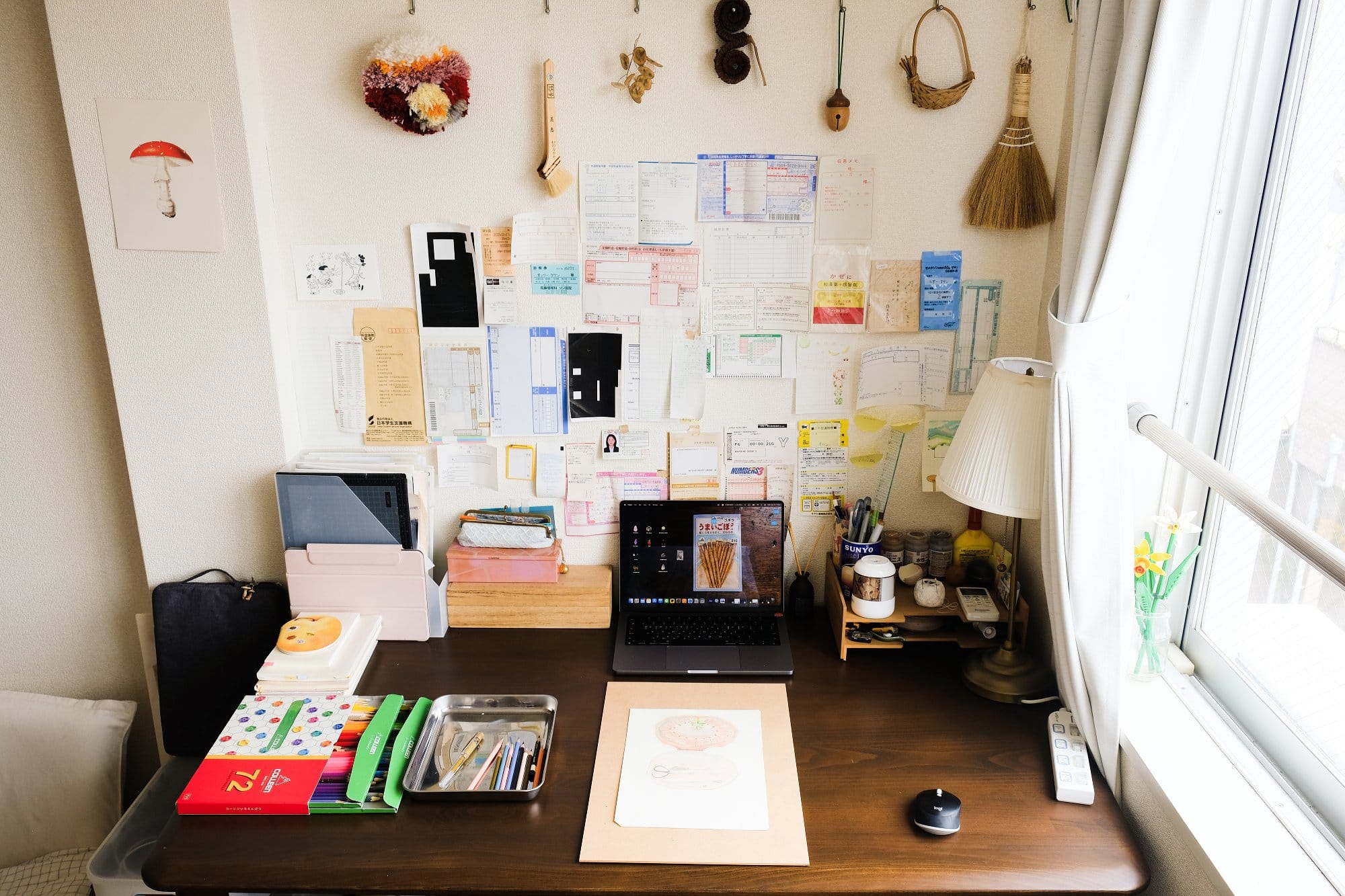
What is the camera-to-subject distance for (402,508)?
1.89m

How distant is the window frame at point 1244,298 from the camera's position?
137 cm

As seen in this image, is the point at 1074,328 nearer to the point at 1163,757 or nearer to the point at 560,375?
the point at 1163,757

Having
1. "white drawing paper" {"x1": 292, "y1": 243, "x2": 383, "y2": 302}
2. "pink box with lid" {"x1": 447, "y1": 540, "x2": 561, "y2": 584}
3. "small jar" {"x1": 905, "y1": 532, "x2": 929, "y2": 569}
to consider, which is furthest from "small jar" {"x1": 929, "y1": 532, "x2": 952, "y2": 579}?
"white drawing paper" {"x1": 292, "y1": 243, "x2": 383, "y2": 302}

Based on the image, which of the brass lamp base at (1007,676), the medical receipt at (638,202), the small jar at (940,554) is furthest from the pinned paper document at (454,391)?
the brass lamp base at (1007,676)

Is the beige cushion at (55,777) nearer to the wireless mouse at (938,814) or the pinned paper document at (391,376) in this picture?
the pinned paper document at (391,376)

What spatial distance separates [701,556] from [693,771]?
1.84 feet

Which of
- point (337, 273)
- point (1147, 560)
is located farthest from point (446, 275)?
point (1147, 560)

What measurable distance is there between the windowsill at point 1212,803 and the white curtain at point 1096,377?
0.08 metres

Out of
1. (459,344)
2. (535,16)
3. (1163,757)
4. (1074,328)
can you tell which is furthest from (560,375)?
(1163,757)

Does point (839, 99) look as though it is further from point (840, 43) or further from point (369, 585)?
point (369, 585)

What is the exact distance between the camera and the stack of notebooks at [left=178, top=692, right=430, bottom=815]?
1.42 meters

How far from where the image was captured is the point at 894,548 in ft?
6.50

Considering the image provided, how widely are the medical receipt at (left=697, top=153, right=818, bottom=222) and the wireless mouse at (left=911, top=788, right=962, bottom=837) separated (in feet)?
3.73

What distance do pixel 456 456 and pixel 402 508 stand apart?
18cm
